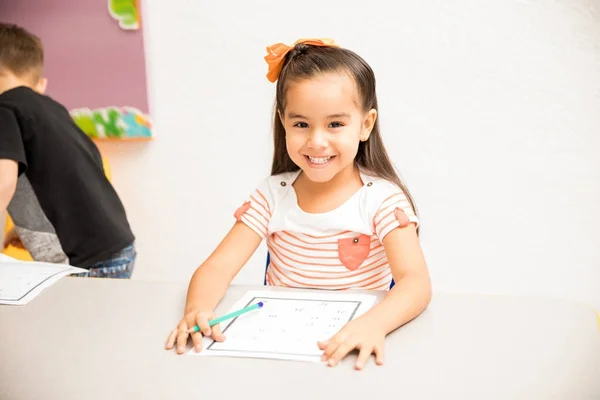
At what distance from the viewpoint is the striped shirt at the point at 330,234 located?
1.26 m

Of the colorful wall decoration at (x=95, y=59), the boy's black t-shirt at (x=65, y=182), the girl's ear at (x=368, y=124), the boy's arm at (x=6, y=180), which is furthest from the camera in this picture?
the colorful wall decoration at (x=95, y=59)

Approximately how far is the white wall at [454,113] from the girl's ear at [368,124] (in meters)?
0.98

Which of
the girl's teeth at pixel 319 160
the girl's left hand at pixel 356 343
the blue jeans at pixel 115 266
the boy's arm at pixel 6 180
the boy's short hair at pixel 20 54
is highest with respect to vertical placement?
the boy's short hair at pixel 20 54

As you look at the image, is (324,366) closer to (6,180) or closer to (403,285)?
(403,285)

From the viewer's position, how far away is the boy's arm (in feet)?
5.38

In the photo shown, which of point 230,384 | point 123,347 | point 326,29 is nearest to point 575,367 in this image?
point 230,384

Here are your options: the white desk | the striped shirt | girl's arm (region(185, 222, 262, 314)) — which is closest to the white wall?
the striped shirt

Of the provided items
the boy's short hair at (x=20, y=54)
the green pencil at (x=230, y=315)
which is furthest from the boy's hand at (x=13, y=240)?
the green pencil at (x=230, y=315)

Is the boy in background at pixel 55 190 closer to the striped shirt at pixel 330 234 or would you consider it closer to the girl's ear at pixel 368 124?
the striped shirt at pixel 330 234

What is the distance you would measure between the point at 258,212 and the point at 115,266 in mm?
805

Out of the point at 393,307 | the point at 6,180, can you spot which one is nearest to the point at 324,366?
the point at 393,307

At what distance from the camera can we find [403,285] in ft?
3.46

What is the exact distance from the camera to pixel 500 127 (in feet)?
7.24

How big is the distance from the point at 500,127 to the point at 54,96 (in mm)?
1636
